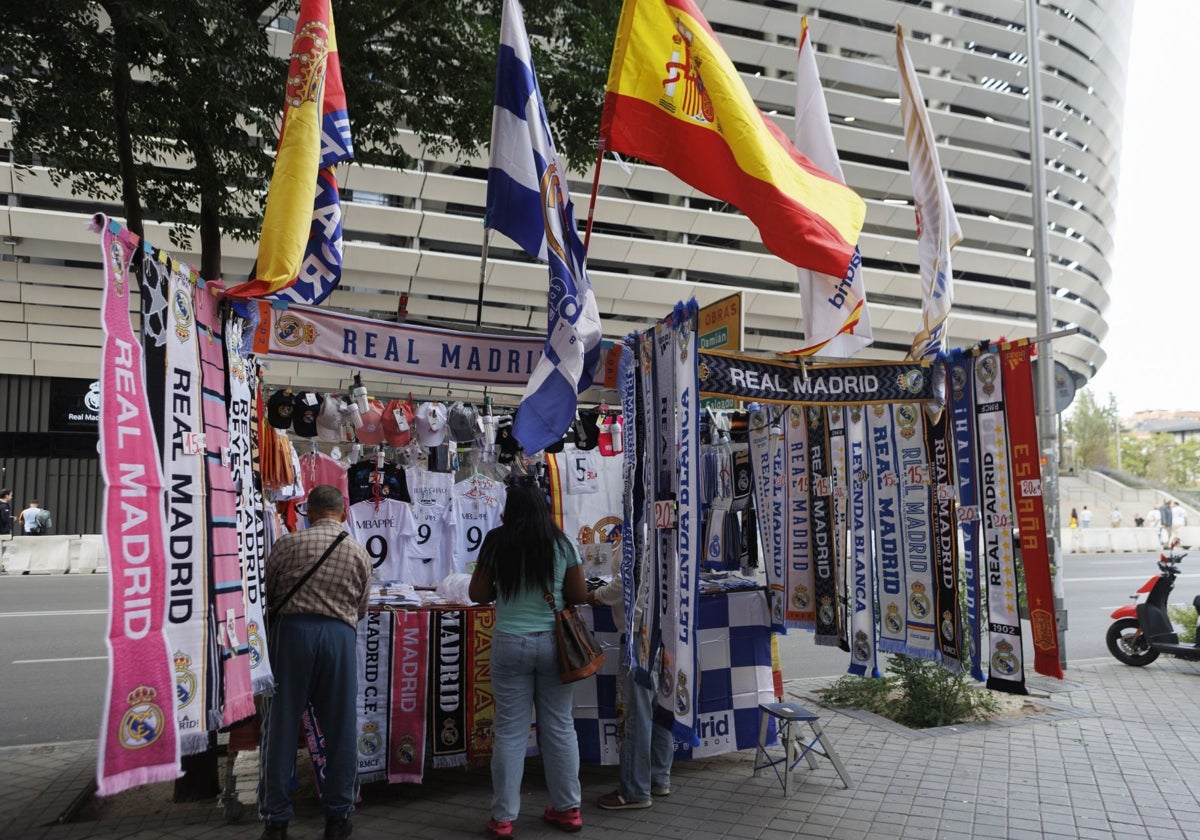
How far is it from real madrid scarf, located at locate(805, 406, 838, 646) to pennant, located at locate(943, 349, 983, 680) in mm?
979

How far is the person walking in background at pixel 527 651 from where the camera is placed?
4.84 meters

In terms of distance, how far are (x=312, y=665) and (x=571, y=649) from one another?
1343 mm

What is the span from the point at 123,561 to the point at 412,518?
4181 mm

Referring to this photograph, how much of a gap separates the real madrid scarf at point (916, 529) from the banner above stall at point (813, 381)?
0.23 metres

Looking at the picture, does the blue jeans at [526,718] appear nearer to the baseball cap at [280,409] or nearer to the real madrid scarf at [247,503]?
the real madrid scarf at [247,503]

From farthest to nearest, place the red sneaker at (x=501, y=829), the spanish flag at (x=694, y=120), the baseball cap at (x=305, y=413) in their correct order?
the baseball cap at (x=305, y=413), the spanish flag at (x=694, y=120), the red sneaker at (x=501, y=829)

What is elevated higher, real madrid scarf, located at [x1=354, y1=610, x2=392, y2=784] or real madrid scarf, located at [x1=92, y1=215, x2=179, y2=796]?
real madrid scarf, located at [x1=92, y1=215, x2=179, y2=796]

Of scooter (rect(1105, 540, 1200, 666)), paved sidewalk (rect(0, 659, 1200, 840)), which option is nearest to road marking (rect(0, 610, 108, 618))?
paved sidewalk (rect(0, 659, 1200, 840))

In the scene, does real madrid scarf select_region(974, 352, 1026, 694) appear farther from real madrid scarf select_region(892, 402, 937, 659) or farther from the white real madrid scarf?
the white real madrid scarf

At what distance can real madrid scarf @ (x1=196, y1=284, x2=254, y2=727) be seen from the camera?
413 centimetres

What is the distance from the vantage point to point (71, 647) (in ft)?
36.3

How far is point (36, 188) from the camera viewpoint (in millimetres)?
21984

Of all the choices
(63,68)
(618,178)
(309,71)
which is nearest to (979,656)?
(309,71)

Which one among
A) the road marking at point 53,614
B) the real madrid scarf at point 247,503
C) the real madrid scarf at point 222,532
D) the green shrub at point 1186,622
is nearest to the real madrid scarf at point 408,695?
the real madrid scarf at point 247,503
